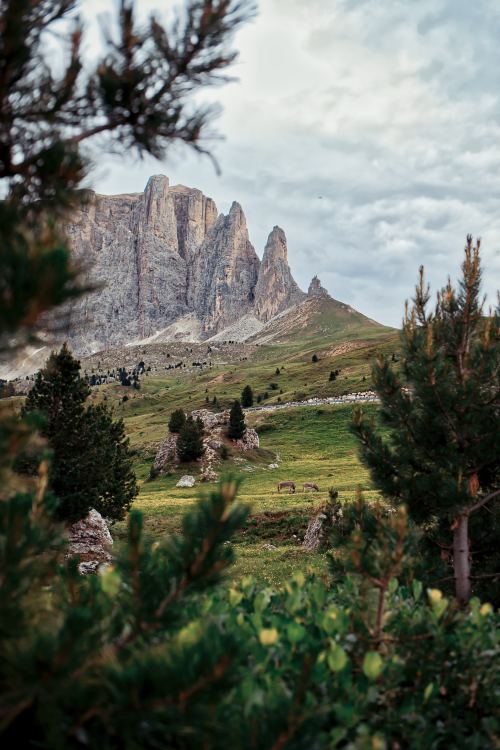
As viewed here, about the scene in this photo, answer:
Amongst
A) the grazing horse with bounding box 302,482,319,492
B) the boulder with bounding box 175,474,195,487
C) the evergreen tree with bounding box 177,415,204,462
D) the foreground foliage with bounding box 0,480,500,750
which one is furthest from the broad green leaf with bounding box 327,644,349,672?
the evergreen tree with bounding box 177,415,204,462

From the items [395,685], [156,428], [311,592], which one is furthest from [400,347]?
[156,428]

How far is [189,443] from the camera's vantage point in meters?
57.0

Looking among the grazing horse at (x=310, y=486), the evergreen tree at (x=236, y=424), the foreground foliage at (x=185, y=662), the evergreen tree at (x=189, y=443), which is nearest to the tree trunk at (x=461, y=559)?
the foreground foliage at (x=185, y=662)

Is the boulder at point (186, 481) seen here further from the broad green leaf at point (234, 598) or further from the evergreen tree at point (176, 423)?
the broad green leaf at point (234, 598)

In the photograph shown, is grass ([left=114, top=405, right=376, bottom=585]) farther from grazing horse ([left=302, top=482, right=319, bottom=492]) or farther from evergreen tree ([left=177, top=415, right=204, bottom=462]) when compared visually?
evergreen tree ([left=177, top=415, right=204, bottom=462])

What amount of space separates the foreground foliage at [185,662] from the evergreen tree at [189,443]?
53.3 metres

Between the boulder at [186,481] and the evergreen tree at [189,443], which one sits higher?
the evergreen tree at [189,443]

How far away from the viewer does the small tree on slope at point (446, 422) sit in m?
7.55

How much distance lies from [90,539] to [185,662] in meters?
22.8

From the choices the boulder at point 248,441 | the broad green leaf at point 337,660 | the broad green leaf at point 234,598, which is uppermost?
the broad green leaf at point 337,660

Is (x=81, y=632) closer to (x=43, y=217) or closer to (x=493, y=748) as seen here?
Result: (x=43, y=217)

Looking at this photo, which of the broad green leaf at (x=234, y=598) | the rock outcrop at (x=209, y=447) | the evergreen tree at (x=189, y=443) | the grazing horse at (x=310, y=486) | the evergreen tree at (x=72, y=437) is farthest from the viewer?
the evergreen tree at (x=189, y=443)

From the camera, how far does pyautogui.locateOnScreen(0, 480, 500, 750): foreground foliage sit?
2.19 meters

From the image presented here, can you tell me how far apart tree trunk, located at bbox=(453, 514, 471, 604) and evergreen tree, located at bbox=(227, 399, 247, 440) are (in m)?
53.4
